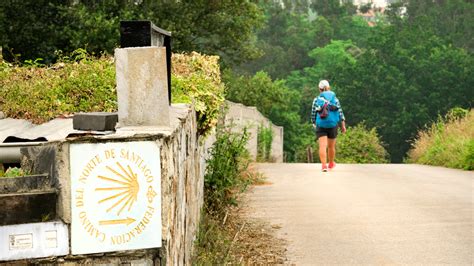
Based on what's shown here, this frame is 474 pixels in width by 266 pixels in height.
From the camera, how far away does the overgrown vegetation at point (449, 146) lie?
19.0 m

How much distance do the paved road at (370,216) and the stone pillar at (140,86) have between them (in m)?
3.98

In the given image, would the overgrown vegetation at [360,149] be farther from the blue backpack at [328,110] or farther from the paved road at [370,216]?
the paved road at [370,216]

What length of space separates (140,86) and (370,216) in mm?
6324

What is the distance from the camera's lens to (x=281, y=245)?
961 cm

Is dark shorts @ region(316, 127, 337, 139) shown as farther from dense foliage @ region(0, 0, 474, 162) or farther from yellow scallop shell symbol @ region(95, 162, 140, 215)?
yellow scallop shell symbol @ region(95, 162, 140, 215)

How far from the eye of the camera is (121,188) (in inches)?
184

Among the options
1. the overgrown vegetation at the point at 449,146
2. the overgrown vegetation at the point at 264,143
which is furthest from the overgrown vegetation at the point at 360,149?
the overgrown vegetation at the point at 449,146

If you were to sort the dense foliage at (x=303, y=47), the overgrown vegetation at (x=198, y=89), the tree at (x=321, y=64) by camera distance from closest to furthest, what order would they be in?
the overgrown vegetation at (x=198, y=89) < the dense foliage at (x=303, y=47) < the tree at (x=321, y=64)

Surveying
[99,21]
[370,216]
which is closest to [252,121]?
[99,21]

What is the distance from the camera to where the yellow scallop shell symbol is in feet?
15.3

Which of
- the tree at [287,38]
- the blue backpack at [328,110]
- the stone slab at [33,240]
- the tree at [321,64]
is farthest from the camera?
the tree at [287,38]

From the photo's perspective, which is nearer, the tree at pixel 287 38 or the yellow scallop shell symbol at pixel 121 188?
the yellow scallop shell symbol at pixel 121 188

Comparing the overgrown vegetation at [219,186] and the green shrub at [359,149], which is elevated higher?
the overgrown vegetation at [219,186]

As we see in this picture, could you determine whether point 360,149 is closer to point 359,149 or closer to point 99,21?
point 359,149
